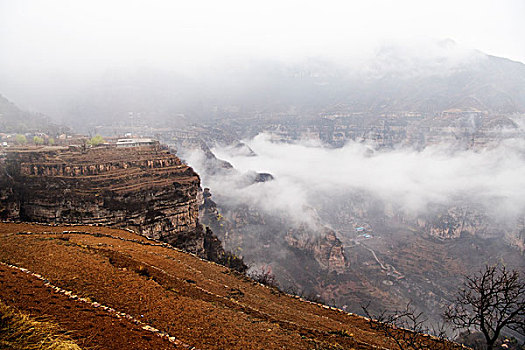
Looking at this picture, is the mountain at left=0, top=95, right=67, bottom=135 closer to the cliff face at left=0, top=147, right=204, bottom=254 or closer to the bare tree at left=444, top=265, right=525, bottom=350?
the cliff face at left=0, top=147, right=204, bottom=254

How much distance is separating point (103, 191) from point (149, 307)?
30.9 metres

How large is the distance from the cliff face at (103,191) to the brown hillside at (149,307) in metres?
19.2

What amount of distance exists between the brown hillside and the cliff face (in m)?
19.2

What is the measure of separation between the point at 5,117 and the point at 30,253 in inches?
4530

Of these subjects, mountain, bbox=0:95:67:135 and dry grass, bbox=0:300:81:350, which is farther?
mountain, bbox=0:95:67:135

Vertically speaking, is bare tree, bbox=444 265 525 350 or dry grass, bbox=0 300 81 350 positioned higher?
dry grass, bbox=0 300 81 350

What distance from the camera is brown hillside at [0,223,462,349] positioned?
10.1 metres

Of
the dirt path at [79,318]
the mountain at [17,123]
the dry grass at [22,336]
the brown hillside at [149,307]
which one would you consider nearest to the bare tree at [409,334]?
the brown hillside at [149,307]

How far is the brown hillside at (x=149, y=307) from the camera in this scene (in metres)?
10.1

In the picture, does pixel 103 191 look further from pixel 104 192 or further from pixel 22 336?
pixel 22 336

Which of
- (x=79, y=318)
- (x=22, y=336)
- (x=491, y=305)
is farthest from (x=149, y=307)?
(x=491, y=305)

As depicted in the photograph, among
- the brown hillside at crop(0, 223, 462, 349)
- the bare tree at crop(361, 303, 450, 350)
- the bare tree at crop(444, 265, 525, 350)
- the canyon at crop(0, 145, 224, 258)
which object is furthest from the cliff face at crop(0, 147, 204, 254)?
the bare tree at crop(444, 265, 525, 350)

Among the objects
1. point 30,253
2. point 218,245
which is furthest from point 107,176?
point 30,253

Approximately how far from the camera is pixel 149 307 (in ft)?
41.7
